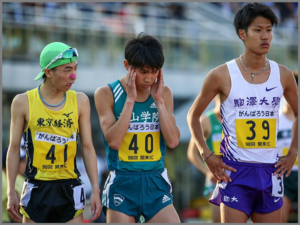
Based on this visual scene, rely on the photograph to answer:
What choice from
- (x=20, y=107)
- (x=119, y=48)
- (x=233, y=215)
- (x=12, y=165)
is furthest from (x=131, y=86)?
(x=119, y=48)

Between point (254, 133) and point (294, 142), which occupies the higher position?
point (254, 133)

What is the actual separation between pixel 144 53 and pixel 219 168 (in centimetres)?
131

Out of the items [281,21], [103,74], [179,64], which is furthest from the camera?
[281,21]

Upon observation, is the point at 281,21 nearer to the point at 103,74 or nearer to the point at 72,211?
the point at 103,74

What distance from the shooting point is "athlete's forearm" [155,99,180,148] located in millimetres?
5078

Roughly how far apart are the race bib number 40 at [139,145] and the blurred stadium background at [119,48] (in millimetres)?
7959

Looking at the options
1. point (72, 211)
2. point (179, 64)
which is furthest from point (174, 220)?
point (179, 64)

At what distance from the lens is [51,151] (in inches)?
198

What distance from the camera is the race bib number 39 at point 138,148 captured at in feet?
16.8

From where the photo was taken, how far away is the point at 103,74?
44.9 feet

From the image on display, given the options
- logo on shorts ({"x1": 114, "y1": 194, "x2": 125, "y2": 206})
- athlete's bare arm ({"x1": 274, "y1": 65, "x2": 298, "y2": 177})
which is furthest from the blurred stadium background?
logo on shorts ({"x1": 114, "y1": 194, "x2": 125, "y2": 206})

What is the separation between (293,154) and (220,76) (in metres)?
1.09

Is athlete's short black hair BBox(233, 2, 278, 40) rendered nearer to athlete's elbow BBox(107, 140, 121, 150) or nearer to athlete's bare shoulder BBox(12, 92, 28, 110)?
athlete's elbow BBox(107, 140, 121, 150)

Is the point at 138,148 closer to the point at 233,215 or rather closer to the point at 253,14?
the point at 233,215
